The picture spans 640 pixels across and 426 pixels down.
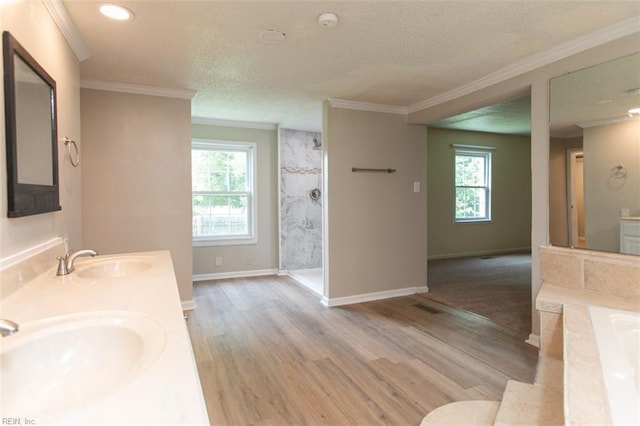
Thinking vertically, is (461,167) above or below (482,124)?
below

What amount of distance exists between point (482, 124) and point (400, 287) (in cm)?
344

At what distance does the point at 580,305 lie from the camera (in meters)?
1.85

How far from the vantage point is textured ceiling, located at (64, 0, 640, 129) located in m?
1.97

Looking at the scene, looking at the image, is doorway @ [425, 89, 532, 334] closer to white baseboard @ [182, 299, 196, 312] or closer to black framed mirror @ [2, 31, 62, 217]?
white baseboard @ [182, 299, 196, 312]

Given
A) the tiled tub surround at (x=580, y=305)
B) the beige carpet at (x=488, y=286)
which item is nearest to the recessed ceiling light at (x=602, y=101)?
the tiled tub surround at (x=580, y=305)

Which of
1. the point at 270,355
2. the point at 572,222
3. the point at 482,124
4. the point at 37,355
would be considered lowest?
the point at 270,355

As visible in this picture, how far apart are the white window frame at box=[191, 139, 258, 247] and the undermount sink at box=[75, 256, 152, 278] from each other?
9.37 ft

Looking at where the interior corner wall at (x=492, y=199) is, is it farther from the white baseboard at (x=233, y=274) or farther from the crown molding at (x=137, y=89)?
Result: the crown molding at (x=137, y=89)

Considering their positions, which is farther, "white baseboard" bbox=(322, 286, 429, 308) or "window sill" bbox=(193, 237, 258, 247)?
"window sill" bbox=(193, 237, 258, 247)

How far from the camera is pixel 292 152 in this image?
17.7 feet

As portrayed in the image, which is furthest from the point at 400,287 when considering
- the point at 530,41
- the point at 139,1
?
the point at 139,1

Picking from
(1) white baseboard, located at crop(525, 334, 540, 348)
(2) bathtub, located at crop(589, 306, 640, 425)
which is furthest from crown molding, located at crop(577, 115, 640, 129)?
(1) white baseboard, located at crop(525, 334, 540, 348)

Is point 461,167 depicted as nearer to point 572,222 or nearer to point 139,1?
point 572,222

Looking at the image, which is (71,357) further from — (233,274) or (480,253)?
(480,253)
